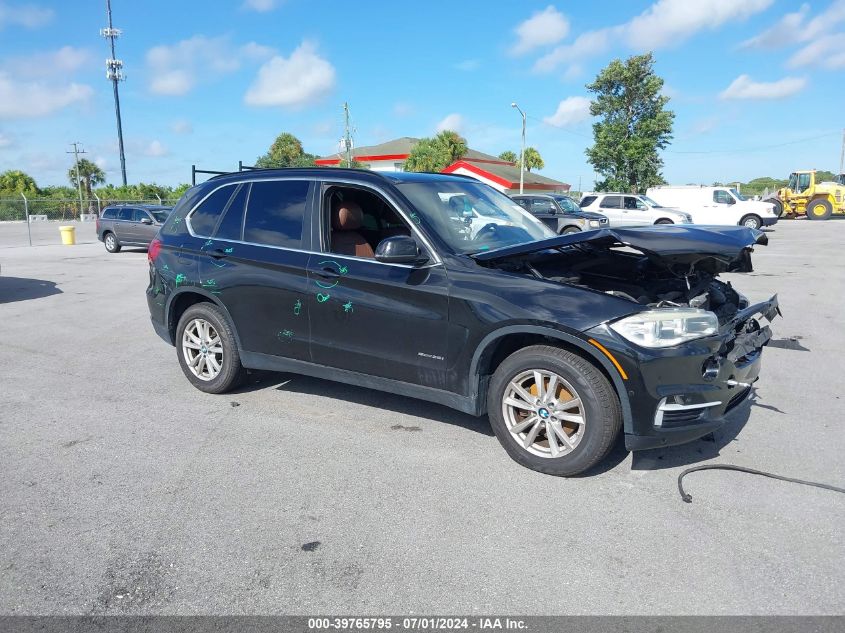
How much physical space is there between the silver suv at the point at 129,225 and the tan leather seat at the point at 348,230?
17596 mm

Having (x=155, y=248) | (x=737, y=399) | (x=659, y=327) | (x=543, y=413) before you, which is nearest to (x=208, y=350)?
(x=155, y=248)

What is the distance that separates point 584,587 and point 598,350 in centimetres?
130

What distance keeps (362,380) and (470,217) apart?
1449 mm

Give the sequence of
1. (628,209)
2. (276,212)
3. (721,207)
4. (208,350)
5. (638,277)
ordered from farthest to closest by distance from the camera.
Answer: (721,207) < (628,209) < (208,350) < (276,212) < (638,277)

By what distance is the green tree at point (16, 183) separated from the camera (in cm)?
7025

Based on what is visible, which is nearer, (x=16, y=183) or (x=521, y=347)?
(x=521, y=347)

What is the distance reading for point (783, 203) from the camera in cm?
3800

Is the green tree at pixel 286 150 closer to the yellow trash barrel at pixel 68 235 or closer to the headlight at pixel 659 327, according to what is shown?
the yellow trash barrel at pixel 68 235

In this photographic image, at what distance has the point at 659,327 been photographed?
3.59 meters

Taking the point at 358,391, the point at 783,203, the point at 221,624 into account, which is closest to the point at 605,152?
the point at 783,203

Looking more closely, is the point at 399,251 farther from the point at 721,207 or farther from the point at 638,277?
the point at 721,207

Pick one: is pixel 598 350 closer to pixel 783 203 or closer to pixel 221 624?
pixel 221 624

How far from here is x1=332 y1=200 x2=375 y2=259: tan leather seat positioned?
4.81 m

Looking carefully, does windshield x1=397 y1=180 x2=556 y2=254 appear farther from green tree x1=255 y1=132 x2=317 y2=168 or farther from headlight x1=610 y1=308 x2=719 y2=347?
green tree x1=255 y1=132 x2=317 y2=168
